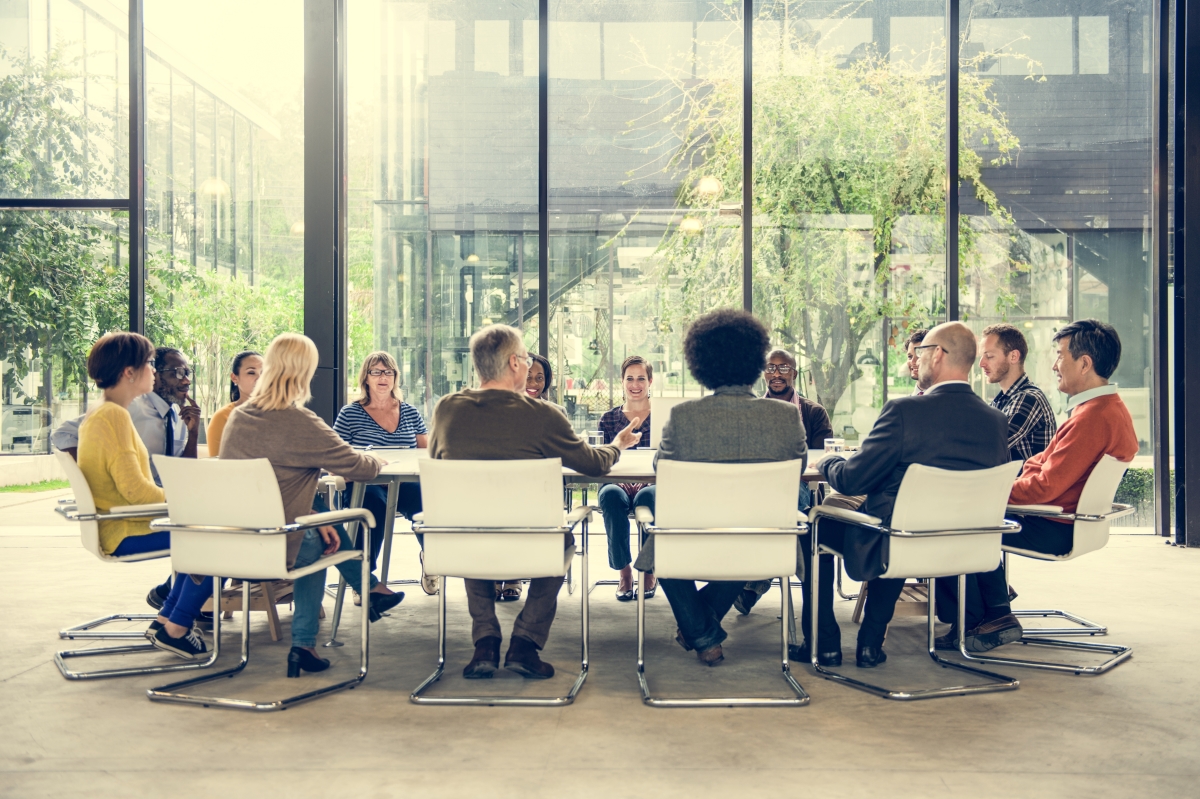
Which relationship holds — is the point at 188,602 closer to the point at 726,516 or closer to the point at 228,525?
the point at 228,525

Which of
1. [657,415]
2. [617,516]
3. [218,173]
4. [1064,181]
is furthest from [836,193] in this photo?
[218,173]

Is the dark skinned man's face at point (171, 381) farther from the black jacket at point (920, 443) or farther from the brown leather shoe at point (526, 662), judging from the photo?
the black jacket at point (920, 443)

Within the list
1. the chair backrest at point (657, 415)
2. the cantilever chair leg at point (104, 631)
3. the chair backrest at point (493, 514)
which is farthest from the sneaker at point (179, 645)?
the chair backrest at point (657, 415)

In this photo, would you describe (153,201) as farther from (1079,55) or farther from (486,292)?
(1079,55)

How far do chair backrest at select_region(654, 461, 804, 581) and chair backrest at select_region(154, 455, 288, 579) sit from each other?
4.38ft

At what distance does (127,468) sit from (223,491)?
723 mm

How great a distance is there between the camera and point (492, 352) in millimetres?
3805

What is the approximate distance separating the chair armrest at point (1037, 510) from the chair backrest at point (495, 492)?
1876 mm

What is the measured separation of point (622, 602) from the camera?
5316mm

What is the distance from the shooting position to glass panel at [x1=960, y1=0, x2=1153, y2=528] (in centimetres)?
729

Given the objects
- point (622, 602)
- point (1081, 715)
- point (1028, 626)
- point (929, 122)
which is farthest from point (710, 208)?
point (1081, 715)

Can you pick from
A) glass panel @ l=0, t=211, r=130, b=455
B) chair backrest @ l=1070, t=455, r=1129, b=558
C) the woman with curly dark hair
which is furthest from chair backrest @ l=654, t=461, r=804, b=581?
glass panel @ l=0, t=211, r=130, b=455

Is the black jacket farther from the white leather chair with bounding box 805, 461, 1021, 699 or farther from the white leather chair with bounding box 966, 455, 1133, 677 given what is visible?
the white leather chair with bounding box 966, 455, 1133, 677

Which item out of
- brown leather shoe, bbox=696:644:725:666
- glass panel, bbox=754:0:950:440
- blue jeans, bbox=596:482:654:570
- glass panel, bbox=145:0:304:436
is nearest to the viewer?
brown leather shoe, bbox=696:644:725:666
